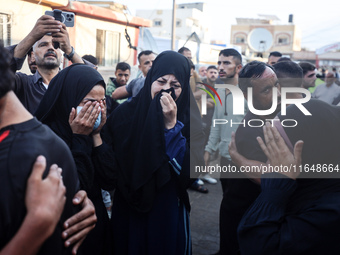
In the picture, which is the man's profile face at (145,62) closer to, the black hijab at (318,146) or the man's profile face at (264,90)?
the man's profile face at (264,90)

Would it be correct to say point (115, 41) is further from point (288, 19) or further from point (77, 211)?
point (288, 19)

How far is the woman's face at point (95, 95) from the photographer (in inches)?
77.1

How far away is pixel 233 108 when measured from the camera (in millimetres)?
3629

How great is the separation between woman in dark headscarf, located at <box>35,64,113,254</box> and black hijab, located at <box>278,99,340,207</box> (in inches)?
41.8

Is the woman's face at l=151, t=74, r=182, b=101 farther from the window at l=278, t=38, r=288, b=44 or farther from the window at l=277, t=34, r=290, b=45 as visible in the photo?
the window at l=278, t=38, r=288, b=44

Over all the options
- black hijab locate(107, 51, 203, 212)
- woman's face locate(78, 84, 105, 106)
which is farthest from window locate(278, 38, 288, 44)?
woman's face locate(78, 84, 105, 106)

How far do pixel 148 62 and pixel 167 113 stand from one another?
3.18 m

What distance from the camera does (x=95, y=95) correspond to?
199 cm

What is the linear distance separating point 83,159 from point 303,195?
111cm

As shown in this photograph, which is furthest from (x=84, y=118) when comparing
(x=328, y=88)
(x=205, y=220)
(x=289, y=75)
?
(x=328, y=88)

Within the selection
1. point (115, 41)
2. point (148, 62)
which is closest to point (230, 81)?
point (148, 62)

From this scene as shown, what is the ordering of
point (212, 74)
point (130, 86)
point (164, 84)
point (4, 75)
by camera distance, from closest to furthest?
1. point (4, 75)
2. point (164, 84)
3. point (130, 86)
4. point (212, 74)

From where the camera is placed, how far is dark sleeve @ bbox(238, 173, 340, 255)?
1.39m

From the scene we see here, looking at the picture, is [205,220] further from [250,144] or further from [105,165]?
[105,165]
